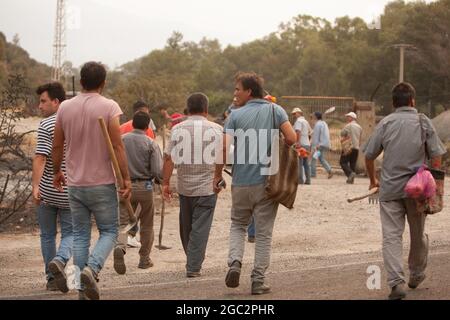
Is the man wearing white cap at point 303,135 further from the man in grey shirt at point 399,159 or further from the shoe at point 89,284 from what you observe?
the shoe at point 89,284

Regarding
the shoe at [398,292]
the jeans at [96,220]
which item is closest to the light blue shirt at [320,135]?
the shoe at [398,292]

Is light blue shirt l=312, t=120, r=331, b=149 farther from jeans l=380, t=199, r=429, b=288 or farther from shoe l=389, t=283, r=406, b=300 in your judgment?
shoe l=389, t=283, r=406, b=300

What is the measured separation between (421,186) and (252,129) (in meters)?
1.61

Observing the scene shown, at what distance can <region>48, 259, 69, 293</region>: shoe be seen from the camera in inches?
362

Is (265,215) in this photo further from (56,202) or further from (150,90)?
(150,90)

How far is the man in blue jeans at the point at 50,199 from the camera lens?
366 inches

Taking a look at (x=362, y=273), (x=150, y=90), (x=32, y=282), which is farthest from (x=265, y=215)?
(x=150, y=90)

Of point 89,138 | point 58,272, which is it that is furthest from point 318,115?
point 89,138

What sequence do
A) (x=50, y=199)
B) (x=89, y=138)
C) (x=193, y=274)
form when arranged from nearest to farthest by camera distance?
(x=89, y=138), (x=50, y=199), (x=193, y=274)

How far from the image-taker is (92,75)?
8578 millimetres

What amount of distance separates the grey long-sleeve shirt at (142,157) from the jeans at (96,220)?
263 centimetres

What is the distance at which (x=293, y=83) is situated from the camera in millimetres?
76750

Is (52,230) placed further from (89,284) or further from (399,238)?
(399,238)

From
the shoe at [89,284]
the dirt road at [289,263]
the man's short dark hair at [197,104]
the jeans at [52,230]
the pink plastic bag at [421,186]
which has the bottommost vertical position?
the dirt road at [289,263]
